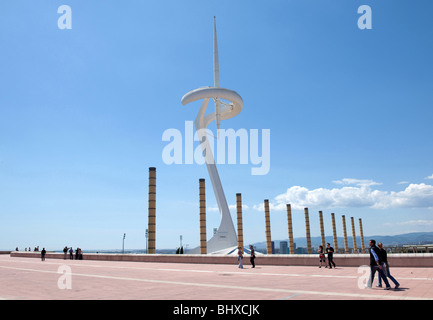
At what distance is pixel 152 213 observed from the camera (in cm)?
2788

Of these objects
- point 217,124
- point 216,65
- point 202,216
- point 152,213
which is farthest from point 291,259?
point 216,65

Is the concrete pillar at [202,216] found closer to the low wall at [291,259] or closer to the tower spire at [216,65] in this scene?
the low wall at [291,259]

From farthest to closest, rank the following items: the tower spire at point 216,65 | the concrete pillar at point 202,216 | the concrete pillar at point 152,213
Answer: the tower spire at point 216,65
the concrete pillar at point 202,216
the concrete pillar at point 152,213

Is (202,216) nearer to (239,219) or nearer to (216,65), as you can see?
(239,219)

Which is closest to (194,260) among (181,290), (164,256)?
(164,256)

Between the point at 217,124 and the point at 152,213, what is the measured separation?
12.5m

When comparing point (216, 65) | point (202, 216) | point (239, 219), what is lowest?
point (239, 219)

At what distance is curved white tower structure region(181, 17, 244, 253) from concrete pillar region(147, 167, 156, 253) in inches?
264

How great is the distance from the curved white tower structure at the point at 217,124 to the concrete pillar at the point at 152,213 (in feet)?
22.0

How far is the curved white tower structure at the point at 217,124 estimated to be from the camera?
34156 millimetres

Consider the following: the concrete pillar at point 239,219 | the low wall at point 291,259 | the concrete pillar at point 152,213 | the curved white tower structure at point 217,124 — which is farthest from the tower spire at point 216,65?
the low wall at point 291,259

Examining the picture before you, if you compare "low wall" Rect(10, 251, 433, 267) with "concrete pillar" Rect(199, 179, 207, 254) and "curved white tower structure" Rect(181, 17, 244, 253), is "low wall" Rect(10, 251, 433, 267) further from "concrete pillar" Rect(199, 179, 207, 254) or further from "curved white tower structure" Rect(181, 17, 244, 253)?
"curved white tower structure" Rect(181, 17, 244, 253)
